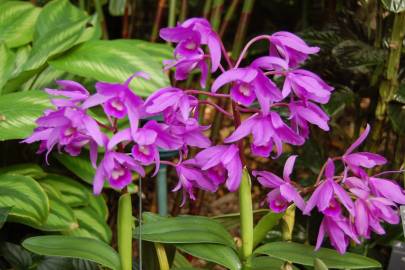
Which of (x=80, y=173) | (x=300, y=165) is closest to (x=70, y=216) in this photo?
(x=80, y=173)

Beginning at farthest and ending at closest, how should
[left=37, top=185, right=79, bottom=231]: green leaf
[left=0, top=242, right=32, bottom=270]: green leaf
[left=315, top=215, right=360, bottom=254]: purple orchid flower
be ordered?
1. [left=37, top=185, right=79, bottom=231]: green leaf
2. [left=0, top=242, right=32, bottom=270]: green leaf
3. [left=315, top=215, right=360, bottom=254]: purple orchid flower

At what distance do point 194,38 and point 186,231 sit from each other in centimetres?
34

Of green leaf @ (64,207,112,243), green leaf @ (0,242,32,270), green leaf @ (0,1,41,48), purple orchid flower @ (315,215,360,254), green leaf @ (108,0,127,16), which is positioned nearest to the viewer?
purple orchid flower @ (315,215,360,254)

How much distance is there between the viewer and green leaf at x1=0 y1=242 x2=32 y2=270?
4.47 feet

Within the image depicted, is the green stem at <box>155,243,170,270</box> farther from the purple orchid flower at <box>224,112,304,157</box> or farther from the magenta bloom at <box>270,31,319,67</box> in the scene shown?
the magenta bloom at <box>270,31,319,67</box>

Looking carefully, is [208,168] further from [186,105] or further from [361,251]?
[361,251]

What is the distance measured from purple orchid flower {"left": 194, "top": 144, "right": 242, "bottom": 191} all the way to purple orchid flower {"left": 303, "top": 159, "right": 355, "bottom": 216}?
123mm

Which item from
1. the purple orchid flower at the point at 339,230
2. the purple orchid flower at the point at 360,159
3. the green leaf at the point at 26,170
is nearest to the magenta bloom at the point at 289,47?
the purple orchid flower at the point at 360,159

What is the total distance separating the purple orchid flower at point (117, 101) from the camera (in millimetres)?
875

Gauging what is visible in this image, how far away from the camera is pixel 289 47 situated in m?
0.95

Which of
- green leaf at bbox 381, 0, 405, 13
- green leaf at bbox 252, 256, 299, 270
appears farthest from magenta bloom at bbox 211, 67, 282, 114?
green leaf at bbox 381, 0, 405, 13

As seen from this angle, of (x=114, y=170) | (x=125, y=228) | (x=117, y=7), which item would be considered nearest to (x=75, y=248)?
(x=125, y=228)

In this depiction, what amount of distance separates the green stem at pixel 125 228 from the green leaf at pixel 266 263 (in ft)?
0.72

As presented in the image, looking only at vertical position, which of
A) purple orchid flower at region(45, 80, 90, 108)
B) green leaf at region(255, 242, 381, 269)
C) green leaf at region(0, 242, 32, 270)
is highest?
purple orchid flower at region(45, 80, 90, 108)
